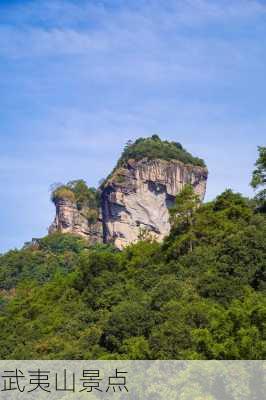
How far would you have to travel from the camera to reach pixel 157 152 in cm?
6562

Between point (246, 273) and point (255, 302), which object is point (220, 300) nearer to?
point (246, 273)

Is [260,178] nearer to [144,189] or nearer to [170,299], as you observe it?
[170,299]

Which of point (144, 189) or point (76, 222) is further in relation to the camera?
point (76, 222)

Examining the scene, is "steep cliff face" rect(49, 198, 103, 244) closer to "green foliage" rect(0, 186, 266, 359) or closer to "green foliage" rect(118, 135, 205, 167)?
"green foliage" rect(118, 135, 205, 167)

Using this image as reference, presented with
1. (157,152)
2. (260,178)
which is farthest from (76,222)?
(260,178)

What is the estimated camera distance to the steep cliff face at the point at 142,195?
65312 mm

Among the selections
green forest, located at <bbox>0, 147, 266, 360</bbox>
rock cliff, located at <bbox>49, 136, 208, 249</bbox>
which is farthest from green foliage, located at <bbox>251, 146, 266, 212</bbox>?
rock cliff, located at <bbox>49, 136, 208, 249</bbox>

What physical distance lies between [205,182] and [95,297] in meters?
45.6

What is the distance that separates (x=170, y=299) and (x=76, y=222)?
52926 millimetres

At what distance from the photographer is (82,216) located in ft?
233

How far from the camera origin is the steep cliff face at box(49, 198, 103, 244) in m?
70.2

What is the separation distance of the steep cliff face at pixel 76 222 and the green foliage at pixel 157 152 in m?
6.94

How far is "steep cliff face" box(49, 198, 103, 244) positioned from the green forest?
116 feet

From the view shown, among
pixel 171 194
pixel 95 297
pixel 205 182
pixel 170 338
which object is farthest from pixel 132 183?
pixel 170 338
